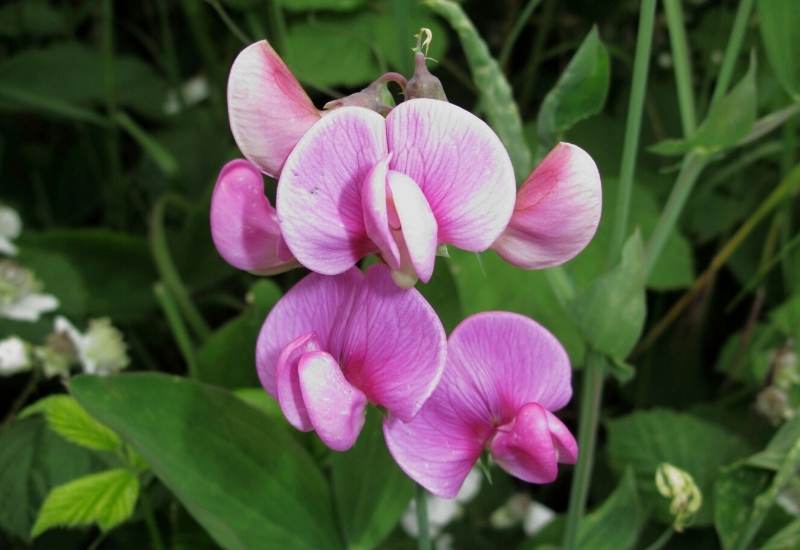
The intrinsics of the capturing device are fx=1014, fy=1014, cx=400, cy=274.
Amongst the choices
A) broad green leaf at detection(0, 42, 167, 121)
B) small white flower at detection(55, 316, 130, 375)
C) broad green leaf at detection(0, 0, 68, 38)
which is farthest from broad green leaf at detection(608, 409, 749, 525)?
broad green leaf at detection(0, 0, 68, 38)

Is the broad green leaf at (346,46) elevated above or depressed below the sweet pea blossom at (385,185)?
below

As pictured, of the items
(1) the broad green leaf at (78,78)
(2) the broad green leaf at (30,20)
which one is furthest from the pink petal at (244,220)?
(2) the broad green leaf at (30,20)

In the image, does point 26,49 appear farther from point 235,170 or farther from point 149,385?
point 235,170

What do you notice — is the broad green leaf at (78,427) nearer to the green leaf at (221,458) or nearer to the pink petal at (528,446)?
the green leaf at (221,458)

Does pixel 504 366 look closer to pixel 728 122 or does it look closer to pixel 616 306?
pixel 616 306

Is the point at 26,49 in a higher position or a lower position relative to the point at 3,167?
higher

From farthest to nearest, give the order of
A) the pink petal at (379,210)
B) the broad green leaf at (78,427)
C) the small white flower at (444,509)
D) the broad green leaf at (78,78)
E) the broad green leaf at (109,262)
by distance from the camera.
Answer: the broad green leaf at (78,78)
the broad green leaf at (109,262)
the small white flower at (444,509)
the broad green leaf at (78,427)
the pink petal at (379,210)

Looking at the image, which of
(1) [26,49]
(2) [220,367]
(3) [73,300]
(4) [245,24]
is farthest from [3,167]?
(2) [220,367]
